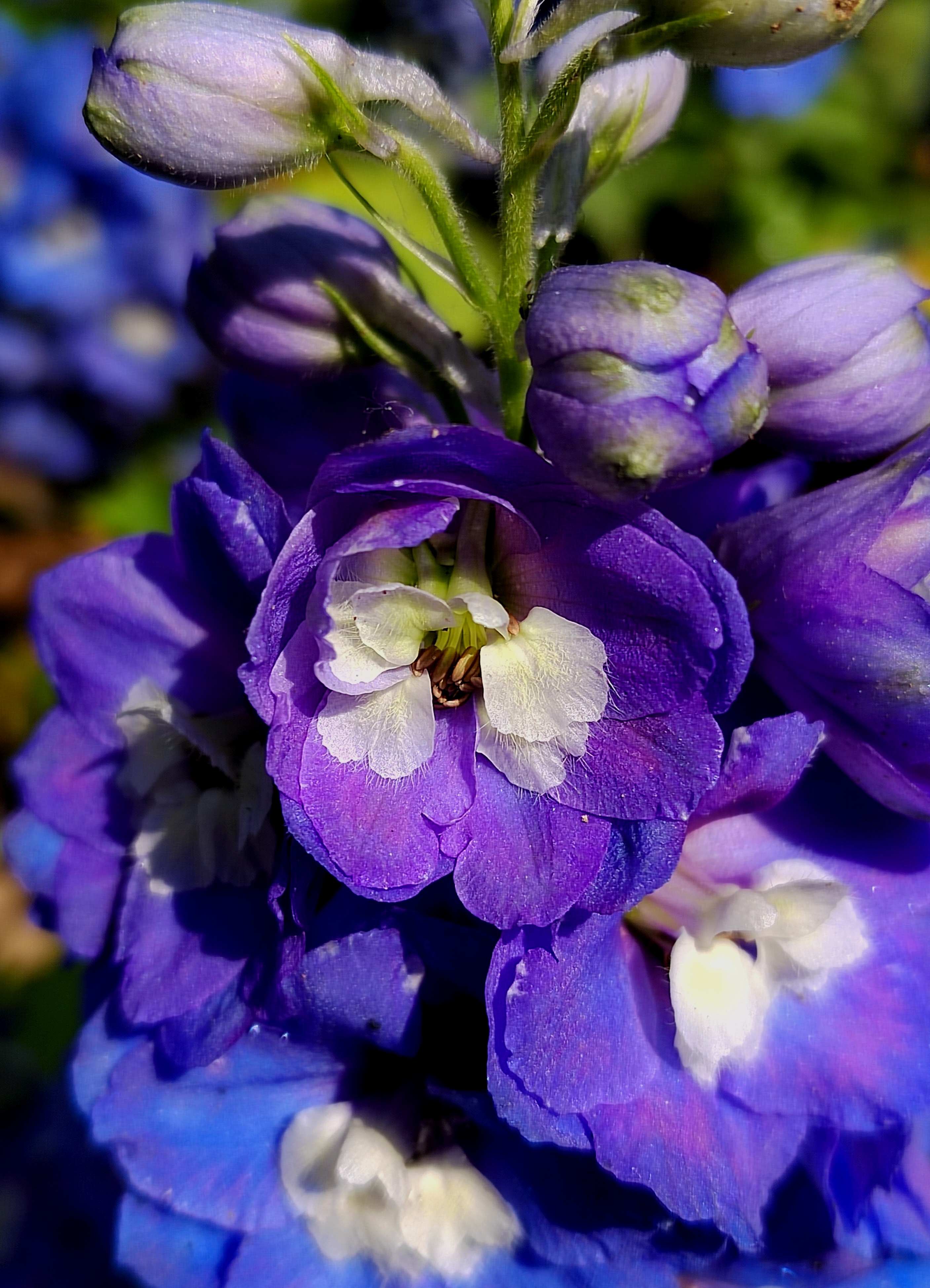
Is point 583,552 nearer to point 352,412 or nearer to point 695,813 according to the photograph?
point 695,813

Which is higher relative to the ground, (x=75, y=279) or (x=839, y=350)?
(x=839, y=350)

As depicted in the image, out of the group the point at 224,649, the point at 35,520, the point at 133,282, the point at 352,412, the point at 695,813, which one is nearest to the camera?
the point at 695,813

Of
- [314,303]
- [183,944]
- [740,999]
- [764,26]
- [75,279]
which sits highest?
[764,26]

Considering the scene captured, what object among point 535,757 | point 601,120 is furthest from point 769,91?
point 535,757

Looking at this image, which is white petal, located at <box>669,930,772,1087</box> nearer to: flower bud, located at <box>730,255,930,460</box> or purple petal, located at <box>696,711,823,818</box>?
purple petal, located at <box>696,711,823,818</box>

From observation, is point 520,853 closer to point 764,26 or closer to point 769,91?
point 764,26

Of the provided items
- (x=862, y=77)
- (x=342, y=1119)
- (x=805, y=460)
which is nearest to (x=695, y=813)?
(x=805, y=460)
